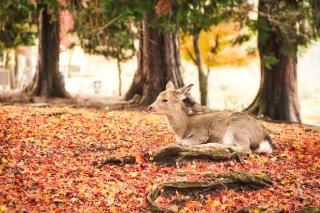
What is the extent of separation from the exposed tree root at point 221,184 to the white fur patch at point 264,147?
1831 mm

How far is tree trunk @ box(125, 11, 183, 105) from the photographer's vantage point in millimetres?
20938

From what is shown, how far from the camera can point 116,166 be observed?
9664 millimetres

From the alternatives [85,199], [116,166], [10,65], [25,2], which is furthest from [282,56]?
[10,65]

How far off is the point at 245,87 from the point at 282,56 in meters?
28.2

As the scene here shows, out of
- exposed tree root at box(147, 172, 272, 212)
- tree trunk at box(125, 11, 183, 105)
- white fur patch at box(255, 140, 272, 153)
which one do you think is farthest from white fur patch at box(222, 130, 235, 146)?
tree trunk at box(125, 11, 183, 105)

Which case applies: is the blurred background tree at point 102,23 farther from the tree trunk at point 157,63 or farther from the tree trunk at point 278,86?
the tree trunk at point 278,86

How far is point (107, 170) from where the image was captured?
9.45 metres

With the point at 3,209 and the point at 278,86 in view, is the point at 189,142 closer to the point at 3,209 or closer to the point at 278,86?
the point at 3,209

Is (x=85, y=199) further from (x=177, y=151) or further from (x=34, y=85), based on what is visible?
(x=34, y=85)

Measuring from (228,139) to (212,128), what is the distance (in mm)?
372

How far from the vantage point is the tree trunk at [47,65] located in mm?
23163

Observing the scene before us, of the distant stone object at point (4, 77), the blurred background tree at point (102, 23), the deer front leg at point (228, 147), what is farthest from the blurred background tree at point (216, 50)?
the deer front leg at point (228, 147)

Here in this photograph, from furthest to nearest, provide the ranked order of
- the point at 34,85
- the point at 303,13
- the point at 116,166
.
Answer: the point at 34,85, the point at 303,13, the point at 116,166

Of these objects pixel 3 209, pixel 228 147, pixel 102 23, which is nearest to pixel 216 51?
pixel 102 23
